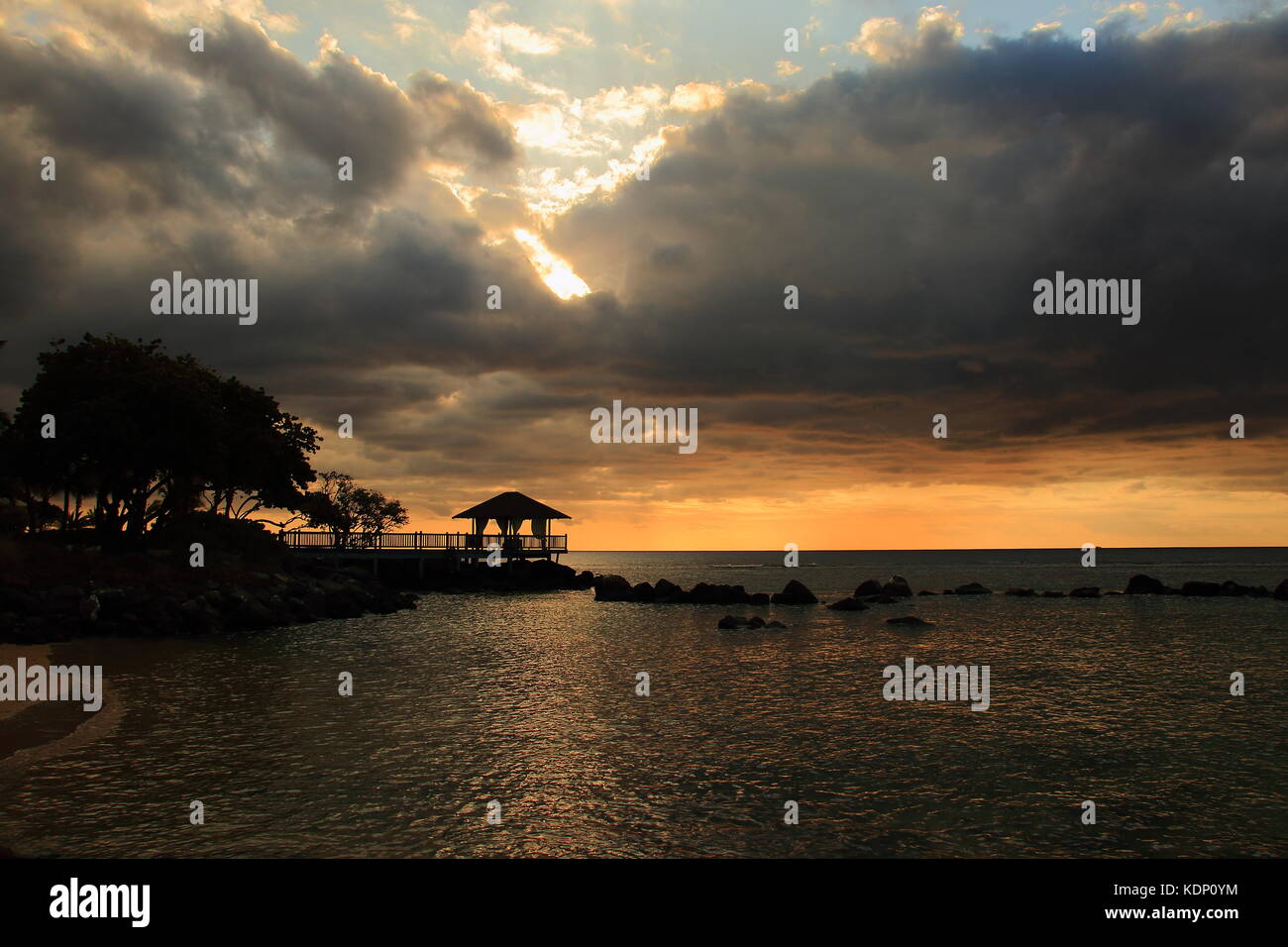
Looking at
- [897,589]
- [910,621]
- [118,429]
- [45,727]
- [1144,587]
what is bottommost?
[1144,587]

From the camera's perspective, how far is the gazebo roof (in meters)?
67.9

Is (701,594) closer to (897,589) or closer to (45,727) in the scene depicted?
(897,589)

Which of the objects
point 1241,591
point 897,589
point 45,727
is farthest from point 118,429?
point 1241,591

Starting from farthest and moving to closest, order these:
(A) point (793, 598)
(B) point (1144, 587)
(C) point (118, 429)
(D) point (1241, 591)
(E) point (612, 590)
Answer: (B) point (1144, 587)
(D) point (1241, 591)
(E) point (612, 590)
(A) point (793, 598)
(C) point (118, 429)

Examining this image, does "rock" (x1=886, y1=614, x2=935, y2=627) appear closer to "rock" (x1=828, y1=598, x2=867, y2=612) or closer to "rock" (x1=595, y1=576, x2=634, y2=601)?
"rock" (x1=828, y1=598, x2=867, y2=612)

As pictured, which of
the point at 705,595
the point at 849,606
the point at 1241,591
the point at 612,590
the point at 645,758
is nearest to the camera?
the point at 645,758

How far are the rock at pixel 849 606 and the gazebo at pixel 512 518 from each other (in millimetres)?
26754

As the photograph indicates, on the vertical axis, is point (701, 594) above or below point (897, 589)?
above

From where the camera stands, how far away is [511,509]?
6844cm

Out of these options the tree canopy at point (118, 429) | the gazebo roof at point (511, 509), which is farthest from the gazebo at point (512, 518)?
the tree canopy at point (118, 429)

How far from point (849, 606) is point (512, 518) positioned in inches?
1194
